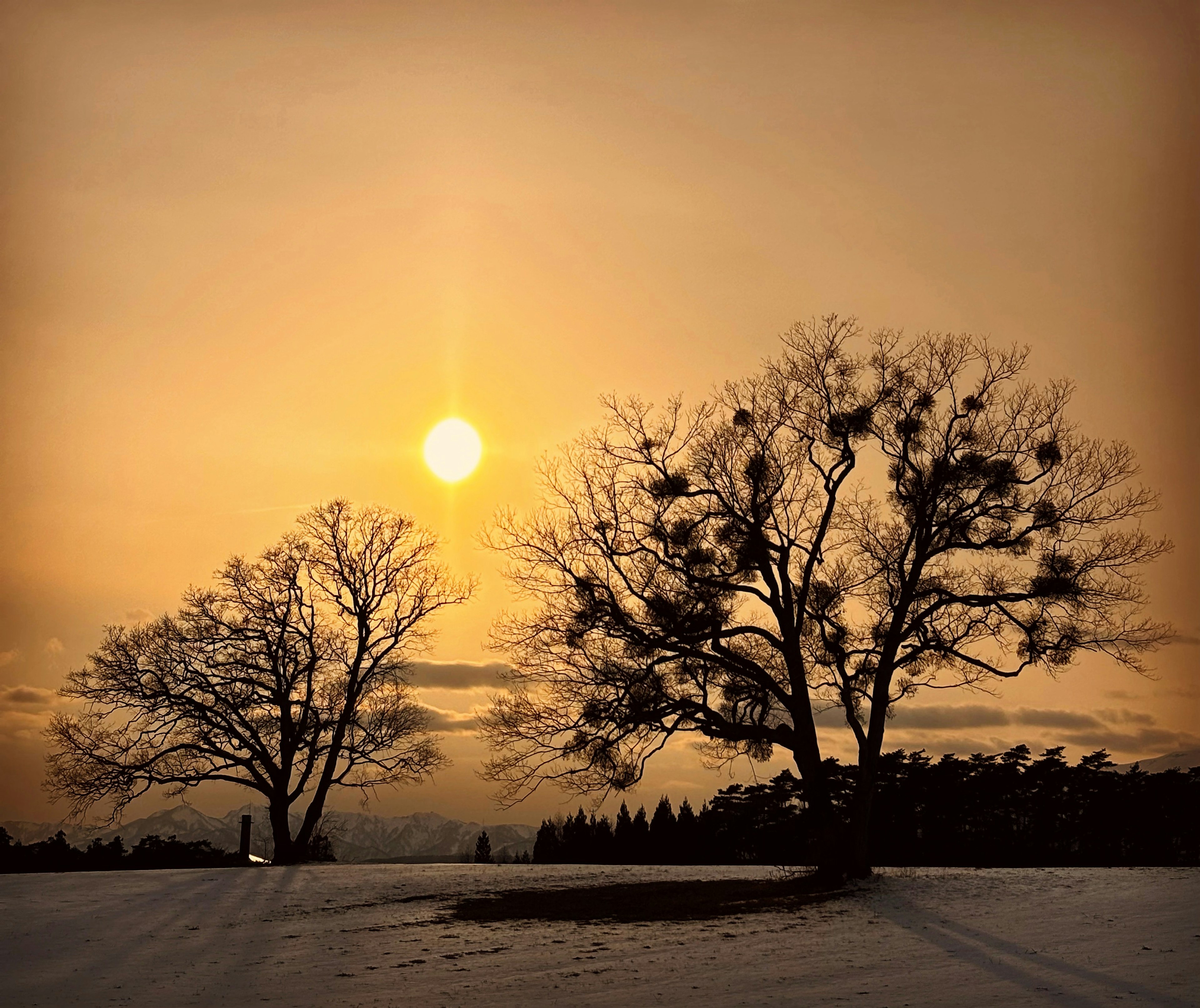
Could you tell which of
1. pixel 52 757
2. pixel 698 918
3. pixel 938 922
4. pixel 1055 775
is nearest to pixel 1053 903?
pixel 938 922

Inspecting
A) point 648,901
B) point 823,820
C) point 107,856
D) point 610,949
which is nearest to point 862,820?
point 823,820

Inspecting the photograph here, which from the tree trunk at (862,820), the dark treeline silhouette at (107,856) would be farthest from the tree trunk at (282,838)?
the tree trunk at (862,820)

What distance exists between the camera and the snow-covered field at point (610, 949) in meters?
12.3

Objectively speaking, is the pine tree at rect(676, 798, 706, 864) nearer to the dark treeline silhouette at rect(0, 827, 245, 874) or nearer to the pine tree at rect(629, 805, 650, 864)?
the pine tree at rect(629, 805, 650, 864)

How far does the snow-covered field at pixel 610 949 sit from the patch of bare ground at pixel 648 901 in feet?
1.80

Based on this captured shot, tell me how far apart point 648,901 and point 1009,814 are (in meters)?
14.1

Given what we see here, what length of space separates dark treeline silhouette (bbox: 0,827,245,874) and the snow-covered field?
7491 millimetres

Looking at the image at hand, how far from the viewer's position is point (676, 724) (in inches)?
899

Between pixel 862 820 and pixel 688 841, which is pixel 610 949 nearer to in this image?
pixel 862 820

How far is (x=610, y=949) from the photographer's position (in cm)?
1504

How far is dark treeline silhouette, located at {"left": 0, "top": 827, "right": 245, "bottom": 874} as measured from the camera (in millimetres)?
28594

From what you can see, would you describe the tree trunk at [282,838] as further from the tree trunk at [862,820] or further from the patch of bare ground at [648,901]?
the tree trunk at [862,820]

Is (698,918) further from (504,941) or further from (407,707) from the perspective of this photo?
(407,707)

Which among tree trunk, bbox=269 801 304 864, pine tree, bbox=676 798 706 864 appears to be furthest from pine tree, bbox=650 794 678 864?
tree trunk, bbox=269 801 304 864
